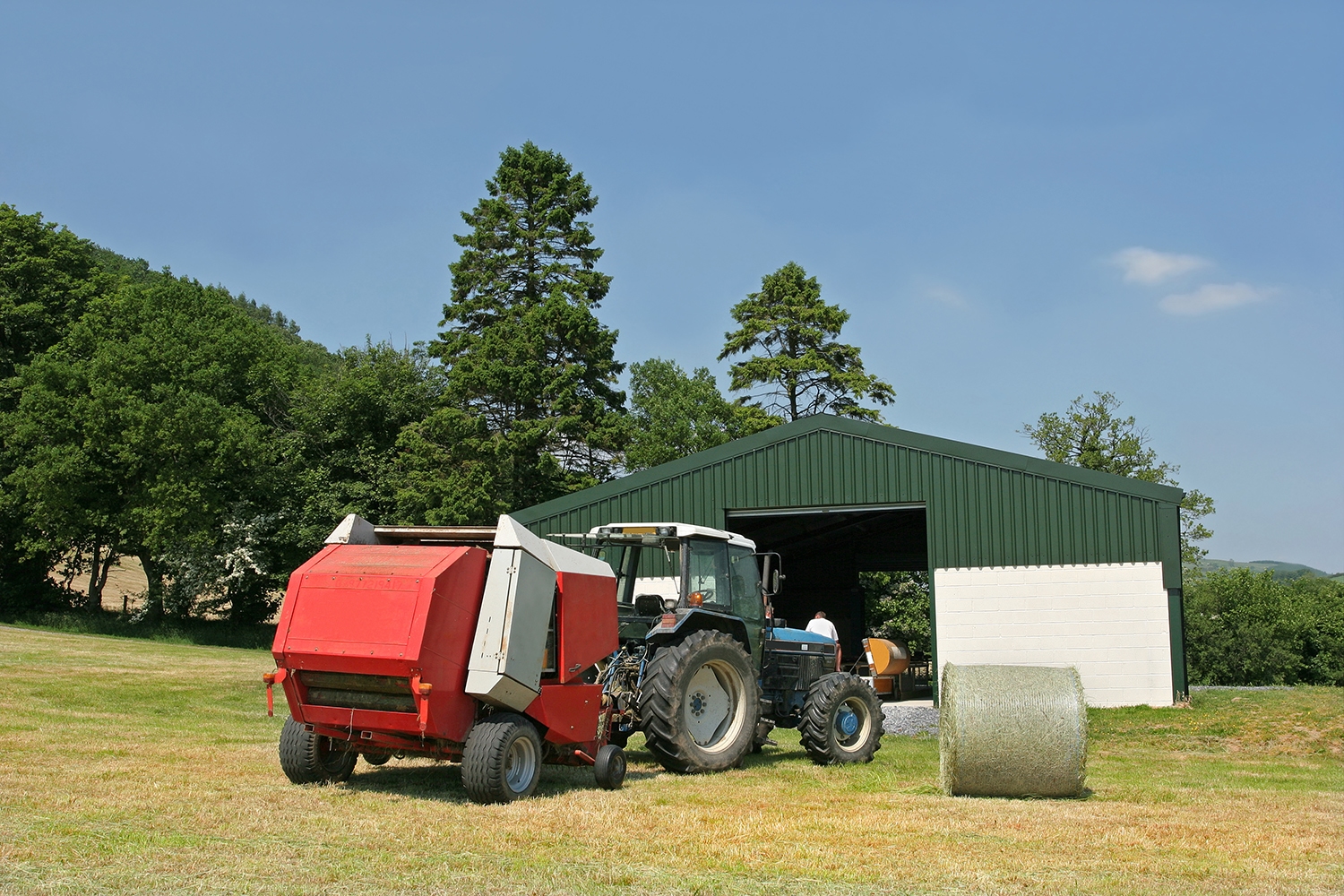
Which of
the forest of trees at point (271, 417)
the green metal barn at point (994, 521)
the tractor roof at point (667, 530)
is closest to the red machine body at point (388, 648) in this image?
the tractor roof at point (667, 530)

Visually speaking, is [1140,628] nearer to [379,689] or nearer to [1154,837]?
[1154,837]

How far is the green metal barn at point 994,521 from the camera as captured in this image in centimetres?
1750

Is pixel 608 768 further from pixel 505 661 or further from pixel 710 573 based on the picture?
pixel 710 573

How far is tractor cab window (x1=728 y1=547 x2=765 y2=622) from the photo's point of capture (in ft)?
36.7

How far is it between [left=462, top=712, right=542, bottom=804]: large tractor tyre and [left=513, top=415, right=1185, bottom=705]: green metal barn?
38.1 ft

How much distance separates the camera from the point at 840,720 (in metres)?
11.3

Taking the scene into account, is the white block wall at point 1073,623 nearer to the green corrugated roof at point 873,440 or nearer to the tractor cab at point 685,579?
the green corrugated roof at point 873,440

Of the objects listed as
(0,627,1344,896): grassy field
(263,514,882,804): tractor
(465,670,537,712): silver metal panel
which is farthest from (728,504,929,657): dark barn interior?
(465,670,537,712): silver metal panel

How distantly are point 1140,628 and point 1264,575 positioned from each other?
37244mm

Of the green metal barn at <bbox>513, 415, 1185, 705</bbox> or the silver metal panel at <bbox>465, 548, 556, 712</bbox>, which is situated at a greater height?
the green metal barn at <bbox>513, 415, 1185, 705</bbox>

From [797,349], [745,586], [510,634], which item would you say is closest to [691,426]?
Answer: [797,349]

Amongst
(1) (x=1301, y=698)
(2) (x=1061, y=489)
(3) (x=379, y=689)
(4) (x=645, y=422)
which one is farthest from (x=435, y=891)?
(4) (x=645, y=422)

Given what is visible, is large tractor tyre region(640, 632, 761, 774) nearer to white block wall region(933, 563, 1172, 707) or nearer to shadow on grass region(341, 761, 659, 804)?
shadow on grass region(341, 761, 659, 804)

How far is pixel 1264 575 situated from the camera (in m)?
49.2
